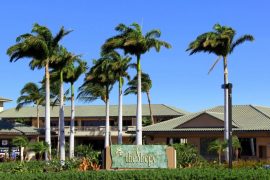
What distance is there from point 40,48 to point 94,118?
3717 centimetres

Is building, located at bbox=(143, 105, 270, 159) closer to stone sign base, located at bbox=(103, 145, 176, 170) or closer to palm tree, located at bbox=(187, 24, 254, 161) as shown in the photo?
palm tree, located at bbox=(187, 24, 254, 161)

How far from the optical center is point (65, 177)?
20.5m

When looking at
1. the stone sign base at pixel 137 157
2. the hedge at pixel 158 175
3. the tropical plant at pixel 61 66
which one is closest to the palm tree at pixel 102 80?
the tropical plant at pixel 61 66

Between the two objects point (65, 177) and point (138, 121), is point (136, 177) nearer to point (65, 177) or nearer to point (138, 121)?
point (65, 177)

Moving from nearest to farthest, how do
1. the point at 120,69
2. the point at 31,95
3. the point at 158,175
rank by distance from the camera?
the point at 158,175, the point at 120,69, the point at 31,95

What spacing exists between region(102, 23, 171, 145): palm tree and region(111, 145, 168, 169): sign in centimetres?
1767

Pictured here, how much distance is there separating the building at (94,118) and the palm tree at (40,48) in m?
30.2

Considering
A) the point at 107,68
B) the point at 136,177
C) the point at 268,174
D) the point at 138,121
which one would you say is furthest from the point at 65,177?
the point at 107,68

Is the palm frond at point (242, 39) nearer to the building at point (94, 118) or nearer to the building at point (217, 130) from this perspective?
the building at point (217, 130)

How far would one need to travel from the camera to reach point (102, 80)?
5934 cm

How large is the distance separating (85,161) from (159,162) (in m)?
4.20

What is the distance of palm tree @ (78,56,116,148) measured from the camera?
58.5 meters

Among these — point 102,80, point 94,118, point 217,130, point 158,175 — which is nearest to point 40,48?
point 102,80

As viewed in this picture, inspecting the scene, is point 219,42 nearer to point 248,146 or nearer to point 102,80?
point 248,146
